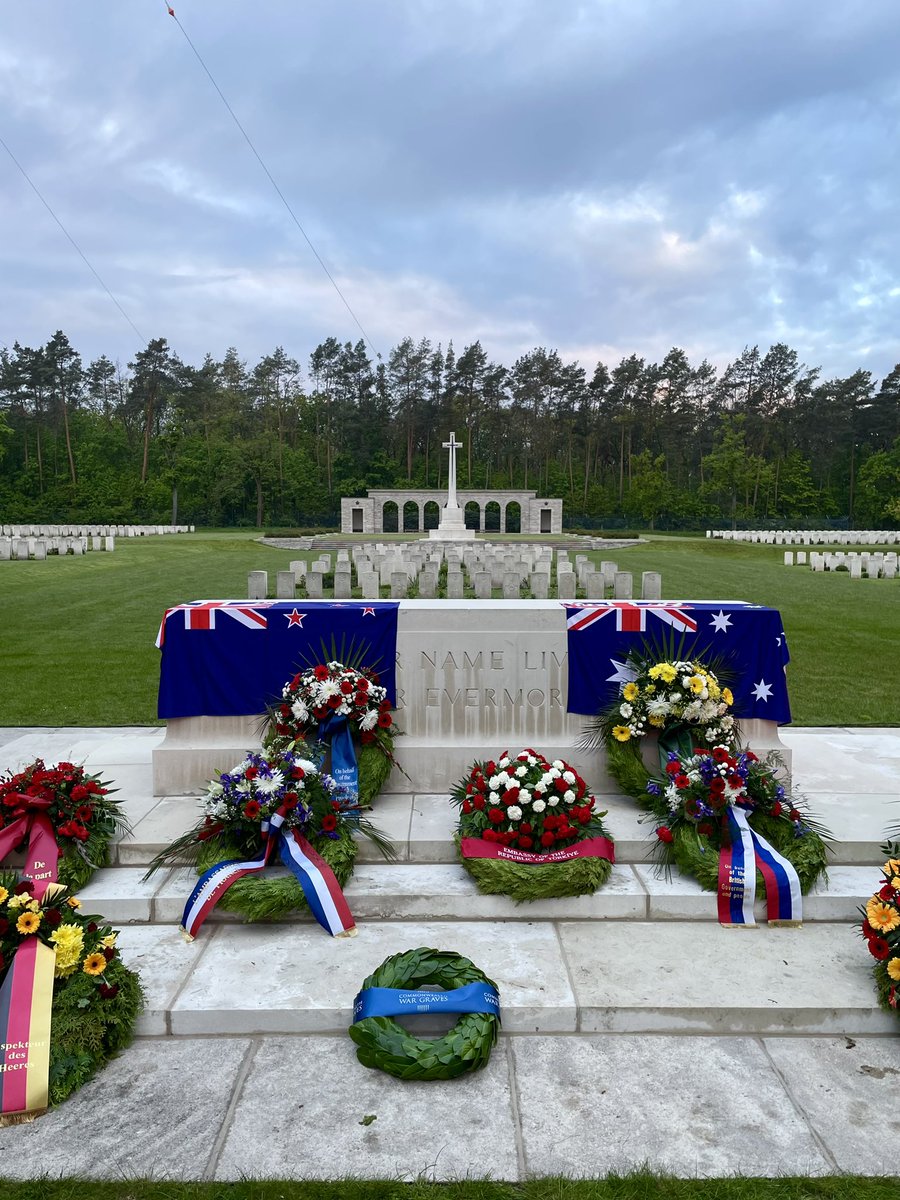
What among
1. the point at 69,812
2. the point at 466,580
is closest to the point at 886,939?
the point at 69,812

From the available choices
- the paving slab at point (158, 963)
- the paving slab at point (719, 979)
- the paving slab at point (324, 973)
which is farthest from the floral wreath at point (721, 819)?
the paving slab at point (158, 963)

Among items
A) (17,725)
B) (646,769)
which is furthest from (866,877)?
(17,725)

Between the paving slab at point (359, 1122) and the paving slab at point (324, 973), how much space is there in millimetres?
179

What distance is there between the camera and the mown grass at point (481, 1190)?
2770 mm

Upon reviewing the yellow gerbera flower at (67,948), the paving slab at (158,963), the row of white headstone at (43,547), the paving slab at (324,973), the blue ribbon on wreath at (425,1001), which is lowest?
the paving slab at (158,963)

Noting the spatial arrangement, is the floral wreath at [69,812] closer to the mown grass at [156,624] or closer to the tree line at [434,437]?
the mown grass at [156,624]

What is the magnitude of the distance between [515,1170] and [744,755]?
300cm

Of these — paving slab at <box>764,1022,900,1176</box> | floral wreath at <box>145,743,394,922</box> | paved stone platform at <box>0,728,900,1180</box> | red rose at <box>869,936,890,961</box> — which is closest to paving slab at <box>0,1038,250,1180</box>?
paved stone platform at <box>0,728,900,1180</box>

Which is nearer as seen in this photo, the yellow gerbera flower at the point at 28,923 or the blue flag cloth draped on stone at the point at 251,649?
the yellow gerbera flower at the point at 28,923

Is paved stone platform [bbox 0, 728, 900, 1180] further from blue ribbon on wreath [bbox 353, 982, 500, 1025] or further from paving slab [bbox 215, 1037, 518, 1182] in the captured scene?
blue ribbon on wreath [bbox 353, 982, 500, 1025]

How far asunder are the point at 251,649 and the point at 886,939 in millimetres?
4461

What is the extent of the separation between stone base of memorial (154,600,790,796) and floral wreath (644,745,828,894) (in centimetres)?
114

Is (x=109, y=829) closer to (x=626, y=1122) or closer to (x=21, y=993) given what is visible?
(x=21, y=993)

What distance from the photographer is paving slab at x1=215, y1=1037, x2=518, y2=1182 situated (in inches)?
115
